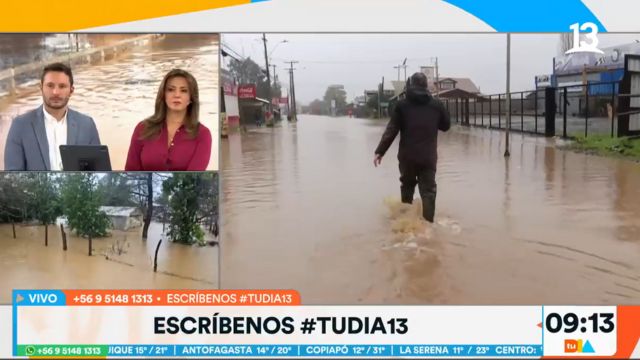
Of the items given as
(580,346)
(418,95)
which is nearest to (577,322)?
(580,346)

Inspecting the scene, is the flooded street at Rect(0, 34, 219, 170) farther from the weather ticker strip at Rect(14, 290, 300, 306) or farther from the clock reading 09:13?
the clock reading 09:13

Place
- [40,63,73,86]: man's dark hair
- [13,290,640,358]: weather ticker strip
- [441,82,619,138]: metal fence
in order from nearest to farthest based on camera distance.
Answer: [40,63,73,86]: man's dark hair
[13,290,640,358]: weather ticker strip
[441,82,619,138]: metal fence

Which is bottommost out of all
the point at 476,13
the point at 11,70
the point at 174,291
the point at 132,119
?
the point at 174,291

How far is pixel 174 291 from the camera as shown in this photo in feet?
8.43

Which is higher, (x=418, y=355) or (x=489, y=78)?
(x=489, y=78)

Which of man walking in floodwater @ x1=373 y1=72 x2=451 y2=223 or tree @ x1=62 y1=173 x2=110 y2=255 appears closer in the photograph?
tree @ x1=62 y1=173 x2=110 y2=255

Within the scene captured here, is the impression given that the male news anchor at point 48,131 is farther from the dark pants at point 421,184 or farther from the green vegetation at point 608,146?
the green vegetation at point 608,146

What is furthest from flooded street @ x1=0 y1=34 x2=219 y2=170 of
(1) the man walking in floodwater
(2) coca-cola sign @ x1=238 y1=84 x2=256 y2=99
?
(1) the man walking in floodwater

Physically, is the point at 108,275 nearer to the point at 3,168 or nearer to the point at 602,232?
the point at 3,168

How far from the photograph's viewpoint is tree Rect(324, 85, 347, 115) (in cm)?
263

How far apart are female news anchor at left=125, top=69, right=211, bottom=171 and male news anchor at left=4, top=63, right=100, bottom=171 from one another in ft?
0.71

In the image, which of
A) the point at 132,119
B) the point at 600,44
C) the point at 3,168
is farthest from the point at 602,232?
the point at 3,168

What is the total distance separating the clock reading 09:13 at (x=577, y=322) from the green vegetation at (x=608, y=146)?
0.81 metres

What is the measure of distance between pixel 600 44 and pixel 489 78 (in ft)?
1.75
